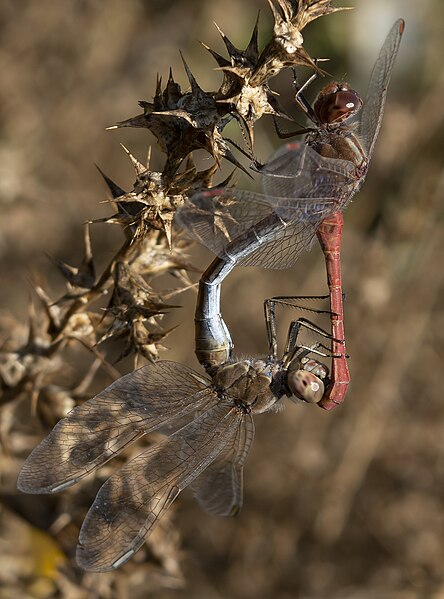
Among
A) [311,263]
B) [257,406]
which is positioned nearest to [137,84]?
[311,263]

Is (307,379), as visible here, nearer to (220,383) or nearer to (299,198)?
(220,383)

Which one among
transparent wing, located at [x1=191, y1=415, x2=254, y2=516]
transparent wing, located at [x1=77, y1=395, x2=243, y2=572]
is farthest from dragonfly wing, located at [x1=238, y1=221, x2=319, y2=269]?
transparent wing, located at [x1=191, y1=415, x2=254, y2=516]

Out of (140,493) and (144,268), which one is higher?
(144,268)

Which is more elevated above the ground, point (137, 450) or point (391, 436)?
point (137, 450)

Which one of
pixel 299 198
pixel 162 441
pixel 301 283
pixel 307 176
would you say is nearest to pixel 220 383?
pixel 162 441

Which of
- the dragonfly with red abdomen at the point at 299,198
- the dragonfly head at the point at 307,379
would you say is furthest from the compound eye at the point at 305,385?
the dragonfly with red abdomen at the point at 299,198

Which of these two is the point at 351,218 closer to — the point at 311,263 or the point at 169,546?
the point at 311,263

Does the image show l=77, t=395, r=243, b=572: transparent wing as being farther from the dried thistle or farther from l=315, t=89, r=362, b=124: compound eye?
l=315, t=89, r=362, b=124: compound eye
